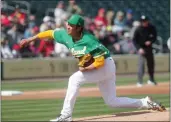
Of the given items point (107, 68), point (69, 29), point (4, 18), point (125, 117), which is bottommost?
point (125, 117)

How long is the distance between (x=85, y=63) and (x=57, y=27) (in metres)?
11.1

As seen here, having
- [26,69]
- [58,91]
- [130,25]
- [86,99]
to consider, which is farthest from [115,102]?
[130,25]

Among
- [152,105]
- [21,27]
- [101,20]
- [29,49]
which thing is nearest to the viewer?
[152,105]

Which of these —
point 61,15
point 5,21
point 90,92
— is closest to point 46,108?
point 90,92

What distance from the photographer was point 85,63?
25.4ft

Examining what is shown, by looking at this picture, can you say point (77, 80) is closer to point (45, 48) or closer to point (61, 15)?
point (45, 48)

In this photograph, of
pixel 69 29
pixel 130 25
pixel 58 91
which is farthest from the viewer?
pixel 130 25

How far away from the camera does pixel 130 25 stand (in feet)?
71.8

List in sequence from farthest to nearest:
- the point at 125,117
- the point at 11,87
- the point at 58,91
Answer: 1. the point at 11,87
2. the point at 58,91
3. the point at 125,117

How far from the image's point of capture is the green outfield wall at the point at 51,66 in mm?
18766

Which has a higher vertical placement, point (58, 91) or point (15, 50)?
point (15, 50)

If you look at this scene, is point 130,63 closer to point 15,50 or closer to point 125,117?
point 15,50

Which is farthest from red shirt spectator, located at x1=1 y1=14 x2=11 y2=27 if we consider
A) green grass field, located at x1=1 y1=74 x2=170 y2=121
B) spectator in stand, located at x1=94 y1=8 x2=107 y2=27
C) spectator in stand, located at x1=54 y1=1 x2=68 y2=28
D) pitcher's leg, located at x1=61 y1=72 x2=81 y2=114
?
pitcher's leg, located at x1=61 y1=72 x2=81 y2=114

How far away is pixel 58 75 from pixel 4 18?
9.09 ft
